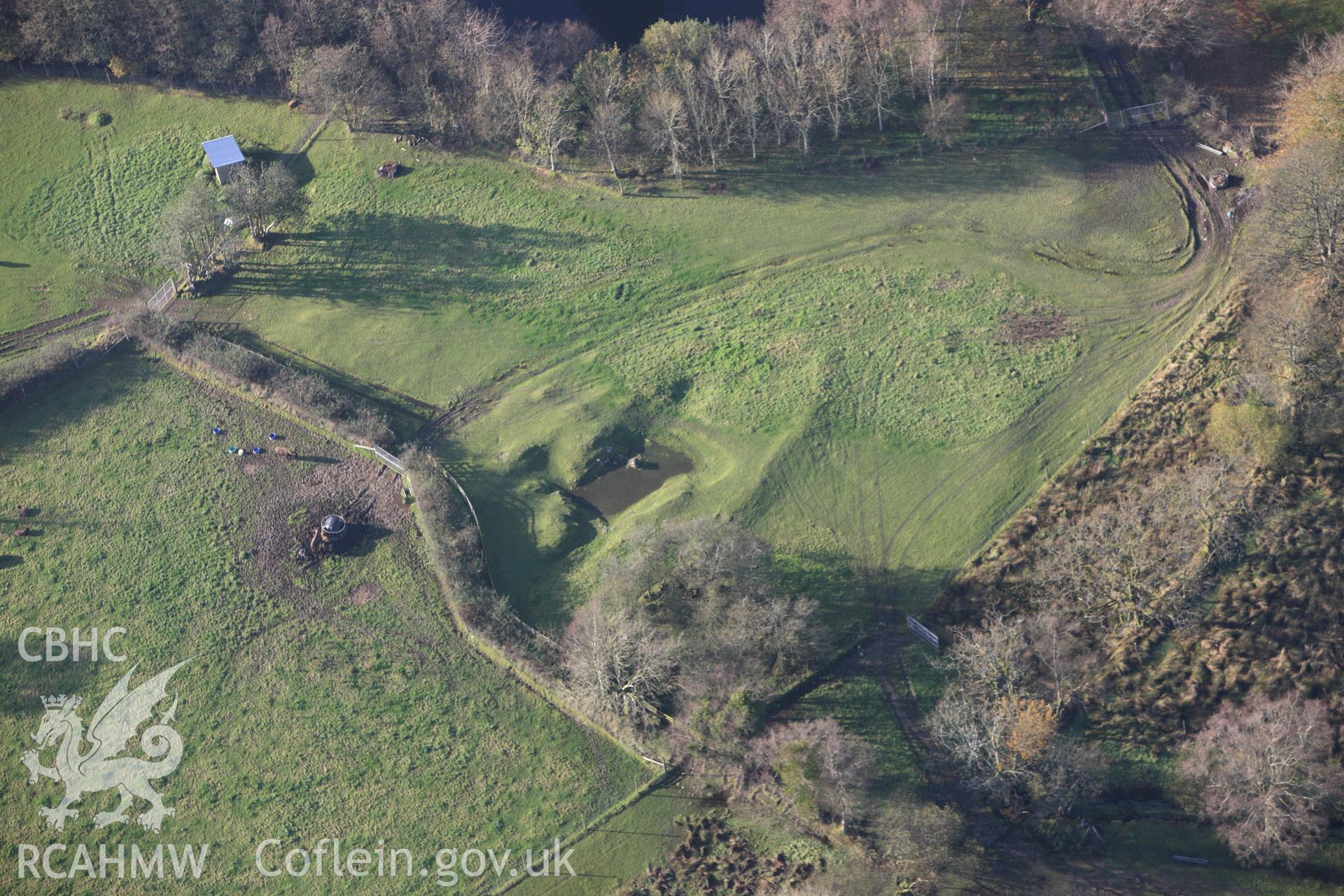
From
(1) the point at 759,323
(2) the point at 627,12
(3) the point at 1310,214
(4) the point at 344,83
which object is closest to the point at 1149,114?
(3) the point at 1310,214

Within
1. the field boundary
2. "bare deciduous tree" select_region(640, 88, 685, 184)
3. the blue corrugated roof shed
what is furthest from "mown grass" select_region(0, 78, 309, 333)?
"bare deciduous tree" select_region(640, 88, 685, 184)

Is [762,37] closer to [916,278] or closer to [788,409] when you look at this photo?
[916,278]

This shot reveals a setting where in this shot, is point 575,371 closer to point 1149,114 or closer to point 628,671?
point 628,671

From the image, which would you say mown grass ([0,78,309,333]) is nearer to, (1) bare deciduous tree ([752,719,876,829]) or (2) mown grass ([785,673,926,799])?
(2) mown grass ([785,673,926,799])

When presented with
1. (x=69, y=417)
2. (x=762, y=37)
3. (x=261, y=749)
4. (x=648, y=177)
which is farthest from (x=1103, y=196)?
(x=69, y=417)

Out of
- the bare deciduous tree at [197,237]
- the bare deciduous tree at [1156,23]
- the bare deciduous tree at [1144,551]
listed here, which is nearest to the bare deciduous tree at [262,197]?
the bare deciduous tree at [197,237]
